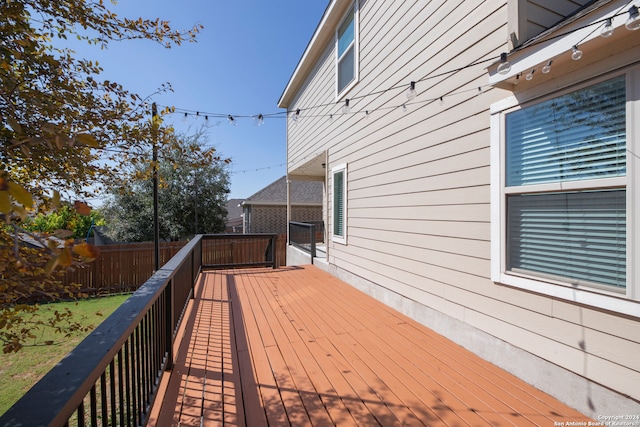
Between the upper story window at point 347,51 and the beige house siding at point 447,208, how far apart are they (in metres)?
0.24

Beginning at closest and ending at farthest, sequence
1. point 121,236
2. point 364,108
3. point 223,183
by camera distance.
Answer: point 364,108
point 121,236
point 223,183

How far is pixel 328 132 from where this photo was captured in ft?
20.5

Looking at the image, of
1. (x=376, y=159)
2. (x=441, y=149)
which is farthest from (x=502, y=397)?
(x=376, y=159)

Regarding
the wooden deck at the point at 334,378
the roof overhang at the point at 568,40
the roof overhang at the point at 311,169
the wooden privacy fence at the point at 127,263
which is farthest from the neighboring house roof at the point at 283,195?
the roof overhang at the point at 568,40

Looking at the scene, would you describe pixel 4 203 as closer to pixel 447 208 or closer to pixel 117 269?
pixel 447 208

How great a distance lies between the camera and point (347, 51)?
548 centimetres

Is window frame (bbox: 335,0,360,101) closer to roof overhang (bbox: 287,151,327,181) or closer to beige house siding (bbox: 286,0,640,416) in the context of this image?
beige house siding (bbox: 286,0,640,416)

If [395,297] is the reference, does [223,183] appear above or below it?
above

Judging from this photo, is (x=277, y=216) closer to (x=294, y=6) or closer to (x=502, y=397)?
(x=294, y=6)

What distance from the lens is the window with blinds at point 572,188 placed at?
72.0 inches

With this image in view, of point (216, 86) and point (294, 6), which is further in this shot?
point (216, 86)

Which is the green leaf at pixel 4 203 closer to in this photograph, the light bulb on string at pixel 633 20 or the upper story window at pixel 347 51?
the light bulb on string at pixel 633 20

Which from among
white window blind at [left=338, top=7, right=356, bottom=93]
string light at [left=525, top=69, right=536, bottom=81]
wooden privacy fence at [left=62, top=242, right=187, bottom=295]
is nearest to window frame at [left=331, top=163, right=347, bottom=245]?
white window blind at [left=338, top=7, right=356, bottom=93]

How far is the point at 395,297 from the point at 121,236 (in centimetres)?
1252
